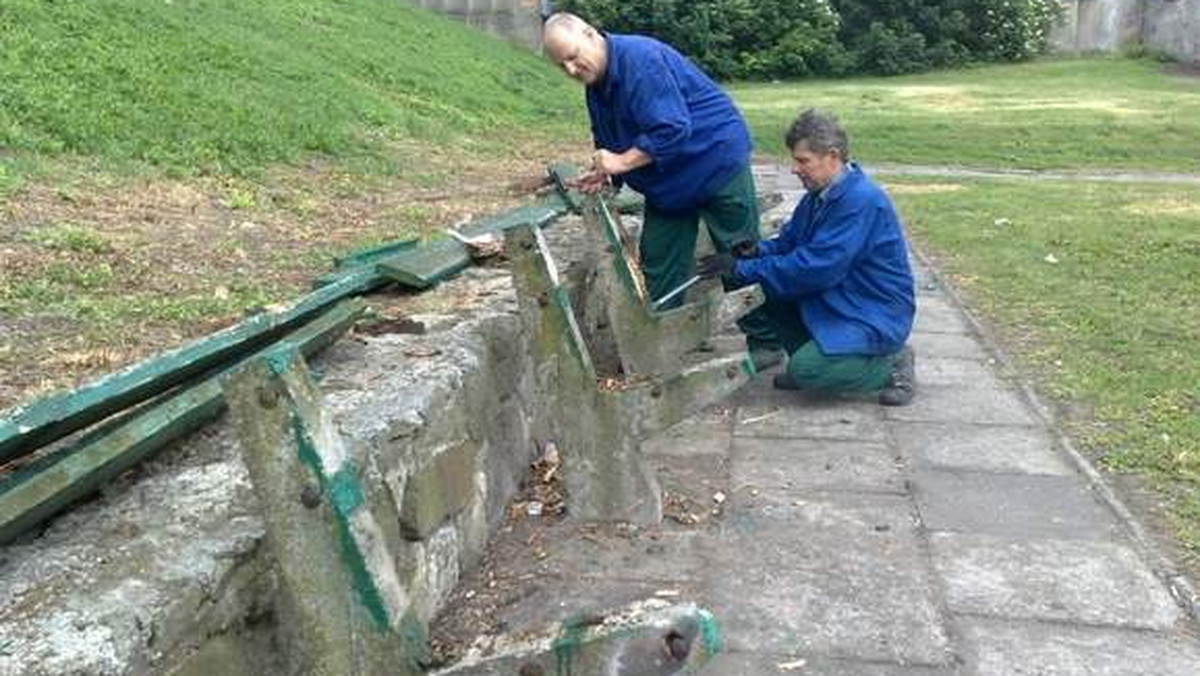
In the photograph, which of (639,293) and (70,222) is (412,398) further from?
(70,222)

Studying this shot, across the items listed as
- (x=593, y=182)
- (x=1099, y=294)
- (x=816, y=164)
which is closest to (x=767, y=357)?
(x=816, y=164)

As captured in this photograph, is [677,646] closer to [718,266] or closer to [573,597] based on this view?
[573,597]

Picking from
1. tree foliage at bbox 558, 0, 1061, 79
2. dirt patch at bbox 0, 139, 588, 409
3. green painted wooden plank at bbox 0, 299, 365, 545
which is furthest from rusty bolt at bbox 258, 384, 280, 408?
tree foliage at bbox 558, 0, 1061, 79

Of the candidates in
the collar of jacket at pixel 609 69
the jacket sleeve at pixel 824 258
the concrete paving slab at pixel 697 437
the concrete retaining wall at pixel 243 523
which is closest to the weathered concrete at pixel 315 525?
the concrete retaining wall at pixel 243 523

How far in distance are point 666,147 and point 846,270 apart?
923 millimetres

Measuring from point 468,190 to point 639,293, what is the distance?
376cm

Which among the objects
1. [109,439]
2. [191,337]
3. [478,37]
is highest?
[109,439]

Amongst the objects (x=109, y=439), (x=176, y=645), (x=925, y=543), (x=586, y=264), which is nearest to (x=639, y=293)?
(x=586, y=264)

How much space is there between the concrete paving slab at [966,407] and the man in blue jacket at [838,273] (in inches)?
4.0

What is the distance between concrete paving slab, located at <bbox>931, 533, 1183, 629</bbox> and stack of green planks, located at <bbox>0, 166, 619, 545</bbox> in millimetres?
1888

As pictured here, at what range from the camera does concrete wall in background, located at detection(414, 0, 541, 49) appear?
1073 inches

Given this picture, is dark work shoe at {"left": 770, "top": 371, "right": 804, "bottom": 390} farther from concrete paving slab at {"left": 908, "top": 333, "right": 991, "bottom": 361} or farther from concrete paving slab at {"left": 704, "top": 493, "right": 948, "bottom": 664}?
concrete paving slab at {"left": 704, "top": 493, "right": 948, "bottom": 664}

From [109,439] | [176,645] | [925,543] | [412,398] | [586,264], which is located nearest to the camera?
[176,645]

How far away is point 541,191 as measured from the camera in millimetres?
7812
